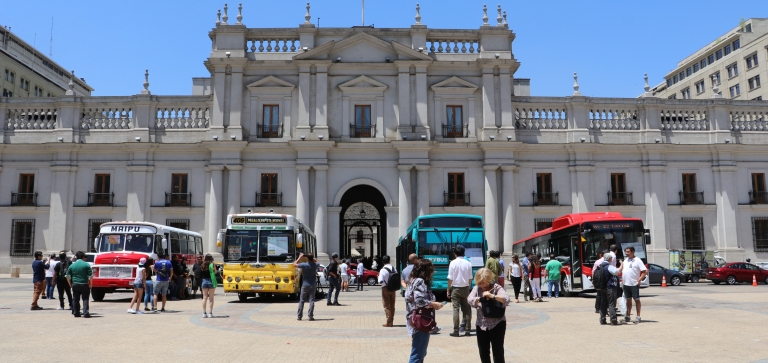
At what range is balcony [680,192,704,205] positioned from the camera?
3934cm

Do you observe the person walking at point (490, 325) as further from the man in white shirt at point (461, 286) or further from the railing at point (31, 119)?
the railing at point (31, 119)

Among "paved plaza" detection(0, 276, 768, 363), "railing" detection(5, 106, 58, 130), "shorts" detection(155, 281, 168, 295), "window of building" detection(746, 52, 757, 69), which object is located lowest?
"paved plaza" detection(0, 276, 768, 363)

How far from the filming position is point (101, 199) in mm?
38406

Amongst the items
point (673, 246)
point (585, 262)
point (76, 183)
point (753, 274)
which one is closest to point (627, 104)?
point (673, 246)

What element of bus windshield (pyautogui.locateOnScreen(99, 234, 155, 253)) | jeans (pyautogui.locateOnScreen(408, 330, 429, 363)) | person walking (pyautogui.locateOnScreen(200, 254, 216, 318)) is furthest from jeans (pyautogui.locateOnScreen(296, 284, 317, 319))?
bus windshield (pyautogui.locateOnScreen(99, 234, 155, 253))

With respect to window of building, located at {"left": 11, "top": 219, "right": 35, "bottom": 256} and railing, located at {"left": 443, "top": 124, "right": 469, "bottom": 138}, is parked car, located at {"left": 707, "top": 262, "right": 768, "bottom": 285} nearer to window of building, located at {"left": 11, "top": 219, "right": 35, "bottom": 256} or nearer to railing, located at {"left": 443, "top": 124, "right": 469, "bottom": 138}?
railing, located at {"left": 443, "top": 124, "right": 469, "bottom": 138}

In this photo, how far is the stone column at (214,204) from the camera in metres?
36.7

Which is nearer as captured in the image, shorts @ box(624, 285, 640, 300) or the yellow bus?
shorts @ box(624, 285, 640, 300)

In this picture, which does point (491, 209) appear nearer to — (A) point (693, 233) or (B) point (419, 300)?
(A) point (693, 233)

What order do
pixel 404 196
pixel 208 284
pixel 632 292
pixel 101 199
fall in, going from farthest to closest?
pixel 101 199 → pixel 404 196 → pixel 208 284 → pixel 632 292

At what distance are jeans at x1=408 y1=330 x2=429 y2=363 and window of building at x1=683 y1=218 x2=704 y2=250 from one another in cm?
3568

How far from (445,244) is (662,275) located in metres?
16.1

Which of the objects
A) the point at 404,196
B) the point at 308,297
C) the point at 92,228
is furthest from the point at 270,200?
the point at 308,297

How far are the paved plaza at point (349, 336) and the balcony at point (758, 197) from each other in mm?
22585
